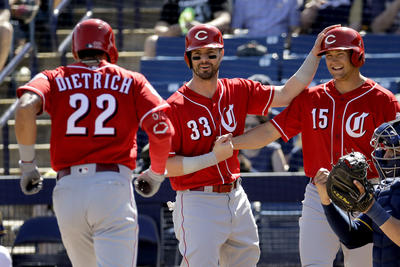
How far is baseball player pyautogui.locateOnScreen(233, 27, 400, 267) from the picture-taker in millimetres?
4277

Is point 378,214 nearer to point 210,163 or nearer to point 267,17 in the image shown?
point 210,163

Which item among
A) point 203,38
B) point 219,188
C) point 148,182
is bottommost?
point 219,188

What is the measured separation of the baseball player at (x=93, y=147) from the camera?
12.6 ft

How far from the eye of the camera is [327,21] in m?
8.18

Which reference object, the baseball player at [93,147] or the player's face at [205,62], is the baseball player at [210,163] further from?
Answer: the baseball player at [93,147]

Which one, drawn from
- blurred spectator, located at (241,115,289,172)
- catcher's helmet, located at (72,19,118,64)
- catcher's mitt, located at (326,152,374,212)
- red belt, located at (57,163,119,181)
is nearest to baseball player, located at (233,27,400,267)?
red belt, located at (57,163,119,181)

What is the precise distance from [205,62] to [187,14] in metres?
4.13

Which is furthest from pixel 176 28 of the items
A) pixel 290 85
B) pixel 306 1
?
pixel 290 85

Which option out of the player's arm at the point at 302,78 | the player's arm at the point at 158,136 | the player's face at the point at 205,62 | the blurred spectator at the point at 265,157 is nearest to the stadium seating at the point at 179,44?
the blurred spectator at the point at 265,157

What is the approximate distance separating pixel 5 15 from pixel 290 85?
4.42 meters

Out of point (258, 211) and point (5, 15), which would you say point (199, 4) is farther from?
point (258, 211)

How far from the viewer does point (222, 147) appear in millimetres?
4277

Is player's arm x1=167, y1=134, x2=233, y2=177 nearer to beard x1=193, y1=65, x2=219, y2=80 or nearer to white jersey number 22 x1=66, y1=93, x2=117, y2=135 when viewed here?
beard x1=193, y1=65, x2=219, y2=80

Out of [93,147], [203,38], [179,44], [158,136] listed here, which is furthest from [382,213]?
[179,44]
